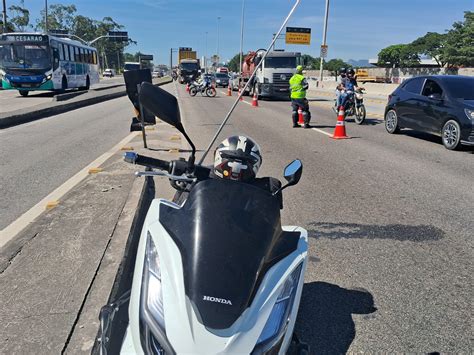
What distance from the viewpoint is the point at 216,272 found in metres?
1.79

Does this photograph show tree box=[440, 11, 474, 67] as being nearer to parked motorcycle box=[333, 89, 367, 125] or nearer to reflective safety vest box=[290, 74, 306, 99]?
parked motorcycle box=[333, 89, 367, 125]

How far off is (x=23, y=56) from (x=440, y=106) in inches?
917

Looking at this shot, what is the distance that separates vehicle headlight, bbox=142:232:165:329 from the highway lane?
4.70 feet

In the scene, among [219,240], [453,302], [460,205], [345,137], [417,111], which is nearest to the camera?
[219,240]

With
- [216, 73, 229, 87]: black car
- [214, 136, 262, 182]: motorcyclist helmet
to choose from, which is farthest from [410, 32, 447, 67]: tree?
[214, 136, 262, 182]: motorcyclist helmet

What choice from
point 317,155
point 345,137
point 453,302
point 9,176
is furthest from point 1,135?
point 453,302

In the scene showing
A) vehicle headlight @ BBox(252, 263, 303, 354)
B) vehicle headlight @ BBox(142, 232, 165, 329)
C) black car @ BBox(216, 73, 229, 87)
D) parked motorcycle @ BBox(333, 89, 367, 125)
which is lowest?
black car @ BBox(216, 73, 229, 87)

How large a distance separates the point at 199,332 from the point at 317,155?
8.36m

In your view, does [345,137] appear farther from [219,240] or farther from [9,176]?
[219,240]

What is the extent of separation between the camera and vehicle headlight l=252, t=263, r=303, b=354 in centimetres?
174

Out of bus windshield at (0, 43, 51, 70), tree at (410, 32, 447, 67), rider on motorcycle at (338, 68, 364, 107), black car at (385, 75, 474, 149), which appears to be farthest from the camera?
tree at (410, 32, 447, 67)

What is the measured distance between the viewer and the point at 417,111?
1162cm

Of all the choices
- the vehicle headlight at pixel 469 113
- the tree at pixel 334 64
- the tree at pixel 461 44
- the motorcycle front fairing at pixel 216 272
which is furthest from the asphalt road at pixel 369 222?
the tree at pixel 334 64

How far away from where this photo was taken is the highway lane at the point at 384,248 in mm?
3115
